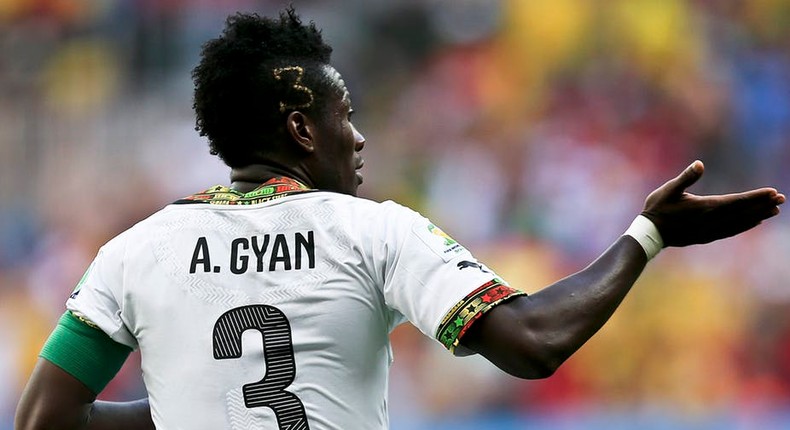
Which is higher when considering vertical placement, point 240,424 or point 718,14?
point 718,14

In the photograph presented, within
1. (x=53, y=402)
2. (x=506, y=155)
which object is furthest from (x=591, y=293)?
(x=506, y=155)

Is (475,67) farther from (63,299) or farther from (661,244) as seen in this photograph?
(661,244)

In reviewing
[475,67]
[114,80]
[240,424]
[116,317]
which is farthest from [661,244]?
[114,80]

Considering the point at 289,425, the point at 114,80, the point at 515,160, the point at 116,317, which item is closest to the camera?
the point at 289,425

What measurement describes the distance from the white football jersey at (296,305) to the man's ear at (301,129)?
0.22 metres

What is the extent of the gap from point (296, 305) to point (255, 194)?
0.31m

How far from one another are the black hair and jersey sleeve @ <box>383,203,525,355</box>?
47 cm

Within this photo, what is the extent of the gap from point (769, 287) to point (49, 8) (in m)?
6.60

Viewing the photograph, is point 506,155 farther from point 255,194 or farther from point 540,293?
point 540,293

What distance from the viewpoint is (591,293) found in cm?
224

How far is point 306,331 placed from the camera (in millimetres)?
Answer: 2344

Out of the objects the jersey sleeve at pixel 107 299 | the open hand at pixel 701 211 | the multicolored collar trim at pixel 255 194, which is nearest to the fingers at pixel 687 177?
the open hand at pixel 701 211

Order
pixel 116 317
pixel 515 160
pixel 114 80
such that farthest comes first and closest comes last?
pixel 114 80
pixel 515 160
pixel 116 317

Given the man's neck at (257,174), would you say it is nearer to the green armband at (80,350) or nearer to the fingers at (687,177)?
the green armband at (80,350)
